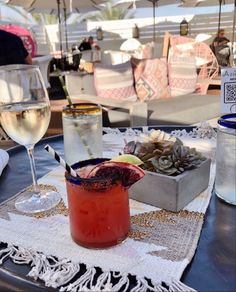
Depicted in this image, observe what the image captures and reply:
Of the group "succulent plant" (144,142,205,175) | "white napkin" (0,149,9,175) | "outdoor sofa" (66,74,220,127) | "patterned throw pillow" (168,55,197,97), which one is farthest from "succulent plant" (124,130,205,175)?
"patterned throw pillow" (168,55,197,97)

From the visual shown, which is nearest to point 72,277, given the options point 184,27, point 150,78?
point 150,78

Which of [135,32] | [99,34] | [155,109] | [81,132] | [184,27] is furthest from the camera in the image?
[99,34]

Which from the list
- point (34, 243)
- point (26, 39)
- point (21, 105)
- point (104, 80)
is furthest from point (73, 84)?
point (26, 39)

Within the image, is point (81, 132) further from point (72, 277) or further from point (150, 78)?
point (150, 78)

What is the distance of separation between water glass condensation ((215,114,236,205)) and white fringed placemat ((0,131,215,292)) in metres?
0.04

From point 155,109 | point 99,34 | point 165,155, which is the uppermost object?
point 99,34

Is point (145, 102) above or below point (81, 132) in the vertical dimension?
below

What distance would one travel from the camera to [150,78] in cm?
305

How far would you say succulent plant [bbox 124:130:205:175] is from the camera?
0.62 metres

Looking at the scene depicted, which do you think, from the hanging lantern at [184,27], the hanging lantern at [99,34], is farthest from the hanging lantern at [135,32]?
the hanging lantern at [184,27]

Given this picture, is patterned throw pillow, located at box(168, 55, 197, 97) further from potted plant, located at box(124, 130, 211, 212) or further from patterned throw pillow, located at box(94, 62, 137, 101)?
potted plant, located at box(124, 130, 211, 212)

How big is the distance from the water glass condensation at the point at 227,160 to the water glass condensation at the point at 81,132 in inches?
11.6

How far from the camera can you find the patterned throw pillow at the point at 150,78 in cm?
300

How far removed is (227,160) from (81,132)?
338 millimetres
